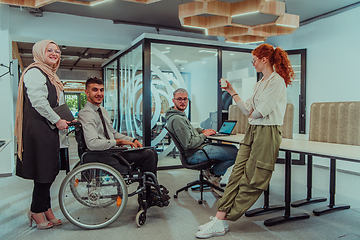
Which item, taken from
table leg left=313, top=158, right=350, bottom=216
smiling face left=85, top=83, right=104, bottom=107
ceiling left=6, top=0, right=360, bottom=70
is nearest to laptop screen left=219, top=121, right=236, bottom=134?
table leg left=313, top=158, right=350, bottom=216

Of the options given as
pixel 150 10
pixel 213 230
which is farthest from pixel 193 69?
pixel 213 230

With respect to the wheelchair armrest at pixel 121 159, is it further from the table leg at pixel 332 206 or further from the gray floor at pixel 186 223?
the table leg at pixel 332 206

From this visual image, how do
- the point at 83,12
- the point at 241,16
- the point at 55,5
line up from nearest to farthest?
the point at 241,16 → the point at 55,5 → the point at 83,12

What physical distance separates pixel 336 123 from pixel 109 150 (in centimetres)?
224

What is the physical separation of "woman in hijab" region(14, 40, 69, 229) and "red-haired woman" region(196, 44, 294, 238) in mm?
1361

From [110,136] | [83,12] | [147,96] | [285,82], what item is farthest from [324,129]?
[83,12]

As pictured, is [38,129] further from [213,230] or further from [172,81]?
[172,81]

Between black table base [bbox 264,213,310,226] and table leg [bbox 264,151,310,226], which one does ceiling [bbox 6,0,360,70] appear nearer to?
table leg [bbox 264,151,310,226]

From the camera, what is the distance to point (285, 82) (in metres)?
2.36

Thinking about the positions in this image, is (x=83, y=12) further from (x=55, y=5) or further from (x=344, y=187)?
(x=344, y=187)

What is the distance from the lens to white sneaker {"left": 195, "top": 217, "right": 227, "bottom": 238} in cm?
219

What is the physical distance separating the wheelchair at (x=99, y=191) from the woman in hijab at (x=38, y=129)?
19 centimetres

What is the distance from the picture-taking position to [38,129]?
2236 millimetres

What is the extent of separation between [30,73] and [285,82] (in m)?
2.16
